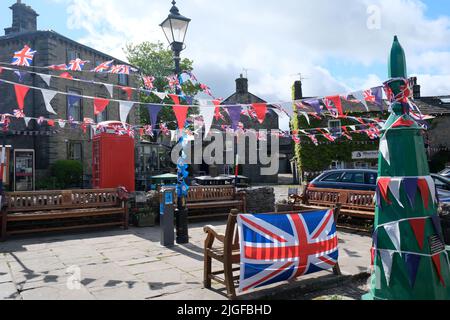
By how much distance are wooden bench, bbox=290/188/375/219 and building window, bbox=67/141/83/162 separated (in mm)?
17072

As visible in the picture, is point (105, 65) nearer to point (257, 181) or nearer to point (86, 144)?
point (86, 144)

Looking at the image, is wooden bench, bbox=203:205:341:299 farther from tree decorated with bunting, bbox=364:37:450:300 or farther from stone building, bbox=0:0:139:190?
stone building, bbox=0:0:139:190

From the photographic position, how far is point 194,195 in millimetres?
10734

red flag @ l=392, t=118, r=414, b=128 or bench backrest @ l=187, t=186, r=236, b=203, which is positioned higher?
red flag @ l=392, t=118, r=414, b=128

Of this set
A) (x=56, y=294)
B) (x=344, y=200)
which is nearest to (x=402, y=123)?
(x=56, y=294)

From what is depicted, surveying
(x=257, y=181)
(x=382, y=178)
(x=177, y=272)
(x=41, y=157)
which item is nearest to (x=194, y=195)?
(x=177, y=272)

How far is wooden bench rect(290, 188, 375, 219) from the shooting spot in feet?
28.9

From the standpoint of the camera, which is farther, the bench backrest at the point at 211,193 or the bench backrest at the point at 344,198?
the bench backrest at the point at 211,193

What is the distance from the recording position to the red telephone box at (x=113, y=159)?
440 inches

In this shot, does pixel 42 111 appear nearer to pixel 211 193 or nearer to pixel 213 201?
pixel 211 193

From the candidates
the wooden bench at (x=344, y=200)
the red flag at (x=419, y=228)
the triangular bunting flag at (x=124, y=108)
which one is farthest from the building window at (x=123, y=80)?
the red flag at (x=419, y=228)

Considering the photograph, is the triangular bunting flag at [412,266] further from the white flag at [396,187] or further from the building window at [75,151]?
the building window at [75,151]

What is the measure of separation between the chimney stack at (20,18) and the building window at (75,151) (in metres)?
8.90

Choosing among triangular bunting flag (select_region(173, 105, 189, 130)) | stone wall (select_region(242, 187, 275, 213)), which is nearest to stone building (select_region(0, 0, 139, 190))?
stone wall (select_region(242, 187, 275, 213))
